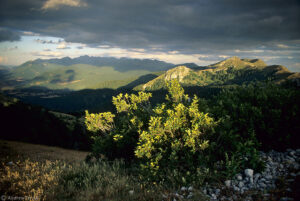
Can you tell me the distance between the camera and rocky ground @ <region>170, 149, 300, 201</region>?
16.2ft

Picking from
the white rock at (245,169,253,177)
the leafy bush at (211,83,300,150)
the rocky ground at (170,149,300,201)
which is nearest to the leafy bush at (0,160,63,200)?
the rocky ground at (170,149,300,201)

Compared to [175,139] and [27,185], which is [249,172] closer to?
[175,139]

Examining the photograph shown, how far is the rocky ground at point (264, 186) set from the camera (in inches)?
195

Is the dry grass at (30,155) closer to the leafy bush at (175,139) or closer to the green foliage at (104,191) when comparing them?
the green foliage at (104,191)

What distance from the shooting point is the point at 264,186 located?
5367 mm

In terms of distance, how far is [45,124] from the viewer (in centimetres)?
6488

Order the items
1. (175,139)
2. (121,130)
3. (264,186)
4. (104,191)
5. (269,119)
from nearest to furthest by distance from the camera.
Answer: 1. (264,186)
2. (104,191)
3. (175,139)
4. (269,119)
5. (121,130)

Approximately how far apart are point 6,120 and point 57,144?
26.7 m

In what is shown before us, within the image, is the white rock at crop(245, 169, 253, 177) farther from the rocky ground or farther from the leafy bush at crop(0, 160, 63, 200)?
the leafy bush at crop(0, 160, 63, 200)

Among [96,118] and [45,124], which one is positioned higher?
[96,118]

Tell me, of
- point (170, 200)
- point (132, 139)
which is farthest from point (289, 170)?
point (132, 139)

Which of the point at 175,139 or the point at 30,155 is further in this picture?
the point at 30,155

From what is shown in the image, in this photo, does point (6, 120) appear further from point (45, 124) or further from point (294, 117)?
point (294, 117)

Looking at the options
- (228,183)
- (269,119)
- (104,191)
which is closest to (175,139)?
(228,183)
